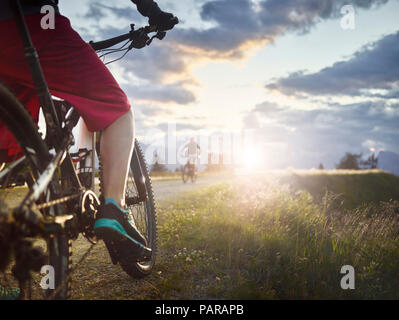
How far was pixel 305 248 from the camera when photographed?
3293 millimetres

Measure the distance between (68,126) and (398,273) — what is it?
379 centimetres

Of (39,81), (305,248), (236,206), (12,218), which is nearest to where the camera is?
(12,218)

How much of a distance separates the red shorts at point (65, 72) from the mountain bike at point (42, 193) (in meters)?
0.14

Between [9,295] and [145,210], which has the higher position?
[145,210]

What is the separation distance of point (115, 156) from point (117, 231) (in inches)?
18.2

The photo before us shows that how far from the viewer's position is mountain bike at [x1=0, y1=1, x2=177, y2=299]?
3.69ft

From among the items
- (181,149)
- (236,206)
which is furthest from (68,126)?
(181,149)

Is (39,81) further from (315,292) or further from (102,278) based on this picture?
(315,292)

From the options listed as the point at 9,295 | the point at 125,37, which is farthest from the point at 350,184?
the point at 9,295

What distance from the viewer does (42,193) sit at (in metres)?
1.49

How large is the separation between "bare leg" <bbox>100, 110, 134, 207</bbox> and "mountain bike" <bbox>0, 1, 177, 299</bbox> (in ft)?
0.55
